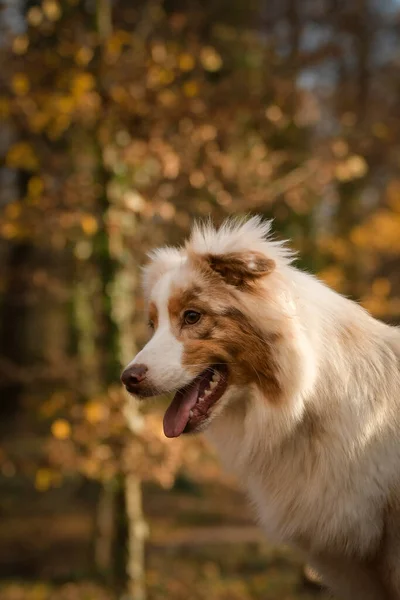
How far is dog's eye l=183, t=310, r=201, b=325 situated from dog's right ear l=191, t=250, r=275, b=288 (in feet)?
0.71

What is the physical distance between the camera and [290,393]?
351 centimetres

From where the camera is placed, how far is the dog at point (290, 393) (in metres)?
3.49

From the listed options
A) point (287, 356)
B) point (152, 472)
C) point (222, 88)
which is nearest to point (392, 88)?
point (222, 88)

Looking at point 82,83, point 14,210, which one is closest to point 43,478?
point 14,210

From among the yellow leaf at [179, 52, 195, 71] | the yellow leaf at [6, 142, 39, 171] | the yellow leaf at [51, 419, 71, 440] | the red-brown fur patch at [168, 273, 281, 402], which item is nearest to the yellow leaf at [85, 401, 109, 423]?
the yellow leaf at [51, 419, 71, 440]

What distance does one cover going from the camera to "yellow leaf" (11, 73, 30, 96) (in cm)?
657

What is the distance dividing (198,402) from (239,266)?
0.68 metres

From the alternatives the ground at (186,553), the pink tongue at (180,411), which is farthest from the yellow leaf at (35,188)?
the ground at (186,553)

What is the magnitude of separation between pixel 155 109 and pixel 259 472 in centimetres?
390

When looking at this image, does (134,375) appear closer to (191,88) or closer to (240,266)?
(240,266)

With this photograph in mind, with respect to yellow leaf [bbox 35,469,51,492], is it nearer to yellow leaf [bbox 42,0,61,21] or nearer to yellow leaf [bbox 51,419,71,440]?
yellow leaf [bbox 51,419,71,440]

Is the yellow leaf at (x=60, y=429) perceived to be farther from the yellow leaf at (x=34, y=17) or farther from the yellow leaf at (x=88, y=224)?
the yellow leaf at (x=34, y=17)

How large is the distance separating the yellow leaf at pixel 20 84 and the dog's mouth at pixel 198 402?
3.99 meters

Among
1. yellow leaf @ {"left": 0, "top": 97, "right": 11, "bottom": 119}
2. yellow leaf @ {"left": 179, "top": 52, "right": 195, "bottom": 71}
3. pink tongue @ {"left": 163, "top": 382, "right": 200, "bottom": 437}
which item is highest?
yellow leaf @ {"left": 179, "top": 52, "right": 195, "bottom": 71}
